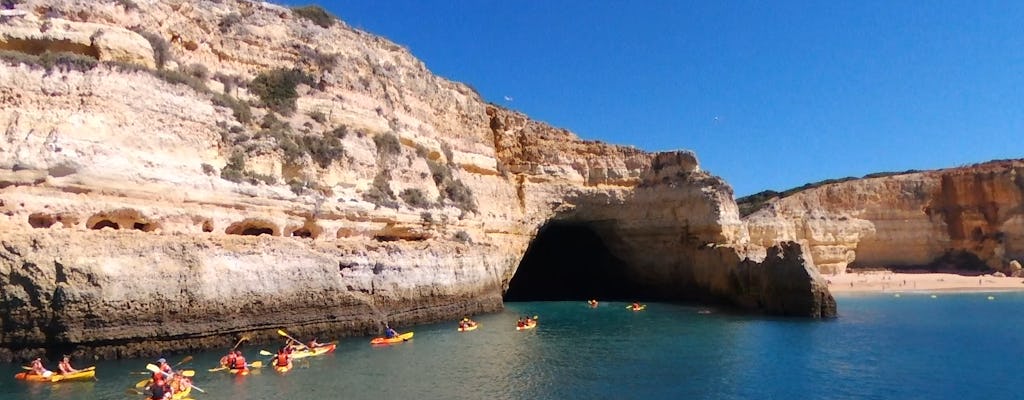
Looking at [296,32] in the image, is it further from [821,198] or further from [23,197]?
[821,198]

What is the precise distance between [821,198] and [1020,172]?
13197 millimetres

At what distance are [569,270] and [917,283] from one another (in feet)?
72.7

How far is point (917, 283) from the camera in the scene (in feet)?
141

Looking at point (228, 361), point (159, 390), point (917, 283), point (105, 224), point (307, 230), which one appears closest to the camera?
point (159, 390)

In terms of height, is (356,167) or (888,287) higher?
(356,167)

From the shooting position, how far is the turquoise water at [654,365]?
1308 centimetres

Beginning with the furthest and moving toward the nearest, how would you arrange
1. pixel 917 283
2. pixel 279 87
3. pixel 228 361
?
pixel 917 283 < pixel 279 87 < pixel 228 361

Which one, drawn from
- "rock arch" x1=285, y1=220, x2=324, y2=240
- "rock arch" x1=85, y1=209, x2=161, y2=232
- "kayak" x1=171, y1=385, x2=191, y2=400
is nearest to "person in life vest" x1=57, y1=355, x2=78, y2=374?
"kayak" x1=171, y1=385, x2=191, y2=400

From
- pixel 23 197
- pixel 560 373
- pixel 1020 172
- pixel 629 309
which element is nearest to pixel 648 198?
pixel 629 309

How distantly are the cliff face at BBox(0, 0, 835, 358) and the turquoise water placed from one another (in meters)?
1.29

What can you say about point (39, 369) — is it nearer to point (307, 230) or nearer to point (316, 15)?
point (307, 230)

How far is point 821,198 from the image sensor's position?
51688 millimetres

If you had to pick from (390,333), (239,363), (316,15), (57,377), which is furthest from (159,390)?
(316,15)

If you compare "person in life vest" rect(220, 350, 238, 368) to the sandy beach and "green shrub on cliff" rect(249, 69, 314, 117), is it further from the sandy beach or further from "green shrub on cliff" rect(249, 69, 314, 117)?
the sandy beach
